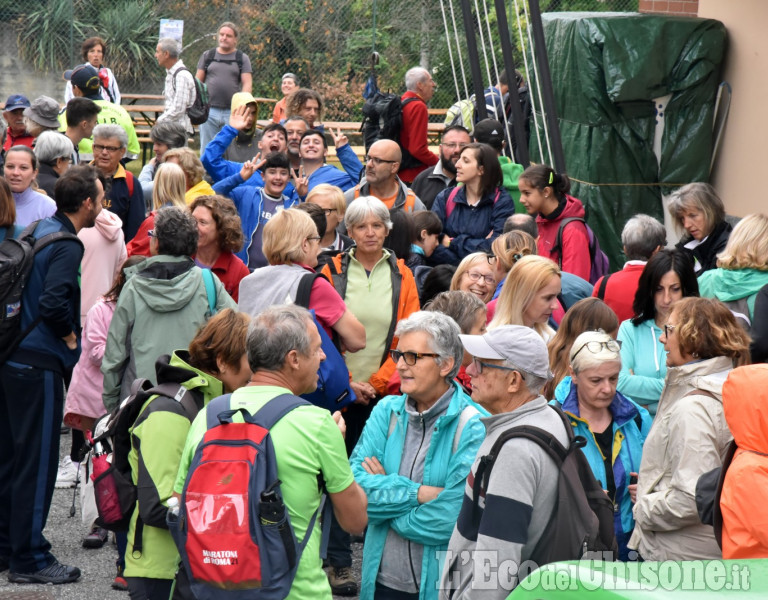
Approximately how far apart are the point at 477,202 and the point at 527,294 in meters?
2.33

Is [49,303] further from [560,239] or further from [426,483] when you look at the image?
[560,239]

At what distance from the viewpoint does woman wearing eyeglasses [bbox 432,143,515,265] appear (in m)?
7.16

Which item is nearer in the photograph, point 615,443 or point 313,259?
point 615,443

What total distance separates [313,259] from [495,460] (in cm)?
237

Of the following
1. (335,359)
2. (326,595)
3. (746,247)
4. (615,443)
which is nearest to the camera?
(326,595)

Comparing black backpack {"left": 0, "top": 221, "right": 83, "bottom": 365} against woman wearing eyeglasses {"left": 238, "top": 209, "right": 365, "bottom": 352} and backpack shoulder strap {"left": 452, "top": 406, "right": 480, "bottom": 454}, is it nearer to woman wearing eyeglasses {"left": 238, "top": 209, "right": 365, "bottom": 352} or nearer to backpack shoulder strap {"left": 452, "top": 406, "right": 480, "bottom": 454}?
woman wearing eyeglasses {"left": 238, "top": 209, "right": 365, "bottom": 352}

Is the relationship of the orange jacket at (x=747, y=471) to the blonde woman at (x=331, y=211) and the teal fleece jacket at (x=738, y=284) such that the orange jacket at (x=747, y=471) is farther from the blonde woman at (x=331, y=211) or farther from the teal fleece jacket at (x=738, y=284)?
the blonde woman at (x=331, y=211)

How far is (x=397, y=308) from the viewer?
5.55 metres

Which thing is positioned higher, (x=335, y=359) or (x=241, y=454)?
(x=241, y=454)

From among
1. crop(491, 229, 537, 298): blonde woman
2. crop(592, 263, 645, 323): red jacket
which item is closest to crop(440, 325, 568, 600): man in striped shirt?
crop(491, 229, 537, 298): blonde woman

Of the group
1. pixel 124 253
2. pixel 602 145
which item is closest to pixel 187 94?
pixel 602 145

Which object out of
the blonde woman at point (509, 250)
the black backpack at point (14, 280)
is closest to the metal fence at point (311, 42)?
the blonde woman at point (509, 250)

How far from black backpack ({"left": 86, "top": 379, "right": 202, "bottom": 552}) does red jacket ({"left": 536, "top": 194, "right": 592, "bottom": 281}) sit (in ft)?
11.7

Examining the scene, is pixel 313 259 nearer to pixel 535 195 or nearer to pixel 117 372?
pixel 117 372
